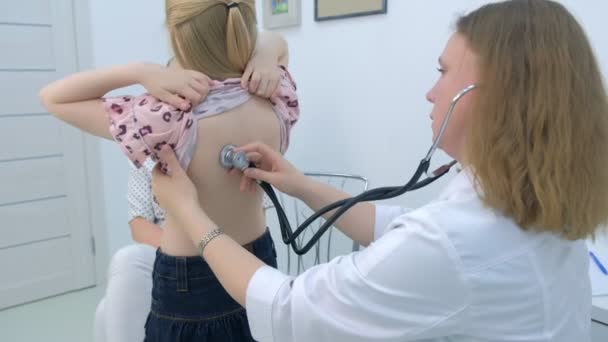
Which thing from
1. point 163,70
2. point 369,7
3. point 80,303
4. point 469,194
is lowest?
point 80,303

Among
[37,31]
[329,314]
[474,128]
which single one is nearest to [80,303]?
[37,31]

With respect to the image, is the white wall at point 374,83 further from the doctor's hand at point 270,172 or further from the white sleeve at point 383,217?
the doctor's hand at point 270,172

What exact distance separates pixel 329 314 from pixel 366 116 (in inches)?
50.0

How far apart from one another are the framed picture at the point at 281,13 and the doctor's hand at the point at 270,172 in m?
1.19

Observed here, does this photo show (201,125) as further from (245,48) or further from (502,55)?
(502,55)

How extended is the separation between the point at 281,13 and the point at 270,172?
1322mm

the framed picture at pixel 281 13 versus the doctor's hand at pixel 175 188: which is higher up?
the framed picture at pixel 281 13

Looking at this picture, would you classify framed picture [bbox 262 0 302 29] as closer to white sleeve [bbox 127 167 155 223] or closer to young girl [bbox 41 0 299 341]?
white sleeve [bbox 127 167 155 223]

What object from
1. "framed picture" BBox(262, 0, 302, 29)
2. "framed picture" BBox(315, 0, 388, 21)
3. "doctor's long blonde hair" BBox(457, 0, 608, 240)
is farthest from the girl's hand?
"framed picture" BBox(262, 0, 302, 29)

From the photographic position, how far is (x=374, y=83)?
1887mm

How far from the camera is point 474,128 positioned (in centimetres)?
76

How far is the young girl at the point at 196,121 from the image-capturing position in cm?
93

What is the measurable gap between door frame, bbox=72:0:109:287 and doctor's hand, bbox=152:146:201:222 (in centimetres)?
205

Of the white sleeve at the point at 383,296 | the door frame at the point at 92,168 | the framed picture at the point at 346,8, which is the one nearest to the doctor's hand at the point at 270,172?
the white sleeve at the point at 383,296
